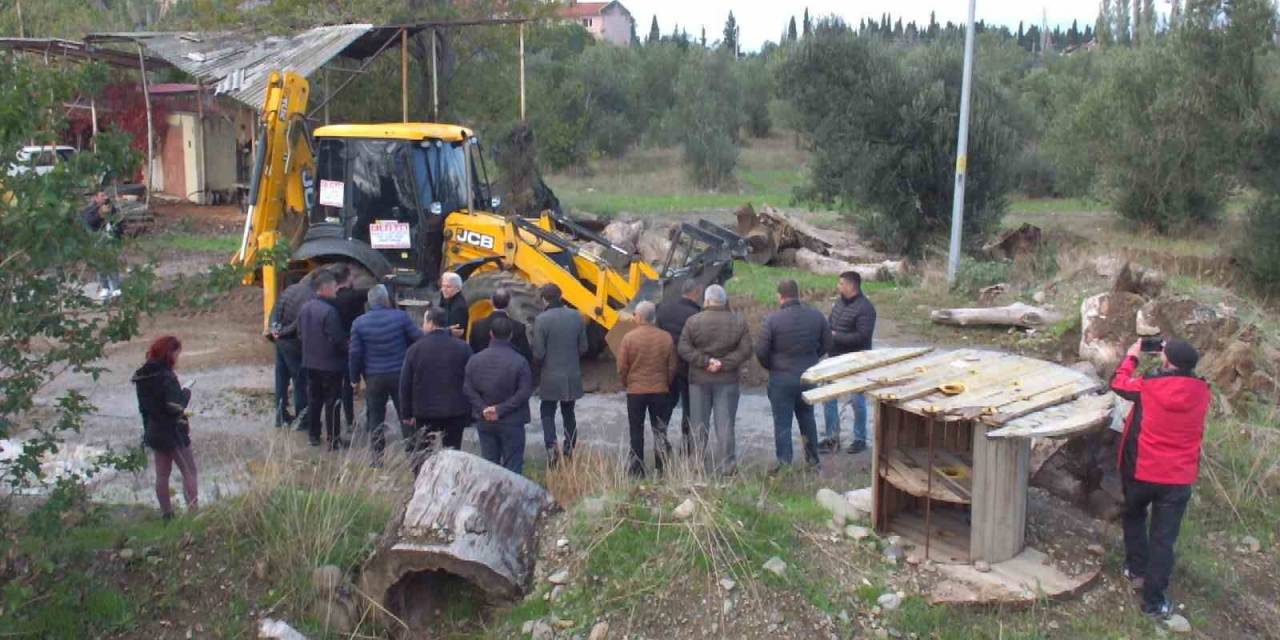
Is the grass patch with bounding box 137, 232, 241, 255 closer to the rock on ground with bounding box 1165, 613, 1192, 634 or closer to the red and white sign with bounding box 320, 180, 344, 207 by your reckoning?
the red and white sign with bounding box 320, 180, 344, 207

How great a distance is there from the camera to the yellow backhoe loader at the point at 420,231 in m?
12.1

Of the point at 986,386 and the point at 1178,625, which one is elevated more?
the point at 986,386

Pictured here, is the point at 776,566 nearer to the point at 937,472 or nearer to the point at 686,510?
the point at 686,510

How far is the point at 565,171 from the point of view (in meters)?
39.3

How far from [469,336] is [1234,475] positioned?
6556 mm

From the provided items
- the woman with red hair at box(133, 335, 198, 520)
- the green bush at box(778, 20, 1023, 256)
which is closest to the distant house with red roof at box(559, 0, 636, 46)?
the green bush at box(778, 20, 1023, 256)

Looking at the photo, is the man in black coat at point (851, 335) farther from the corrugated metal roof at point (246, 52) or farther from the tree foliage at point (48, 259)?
the corrugated metal roof at point (246, 52)

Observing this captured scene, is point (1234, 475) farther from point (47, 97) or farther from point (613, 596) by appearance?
point (47, 97)

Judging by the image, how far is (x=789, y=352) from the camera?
30.5 feet

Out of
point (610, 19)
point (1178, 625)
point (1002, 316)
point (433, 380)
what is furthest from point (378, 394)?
point (610, 19)

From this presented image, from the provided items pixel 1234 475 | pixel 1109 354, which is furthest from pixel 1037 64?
pixel 1234 475

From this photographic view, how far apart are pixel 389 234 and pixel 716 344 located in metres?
5.00

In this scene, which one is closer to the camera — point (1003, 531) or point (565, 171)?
point (1003, 531)

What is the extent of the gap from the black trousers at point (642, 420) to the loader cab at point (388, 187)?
4.31 meters
